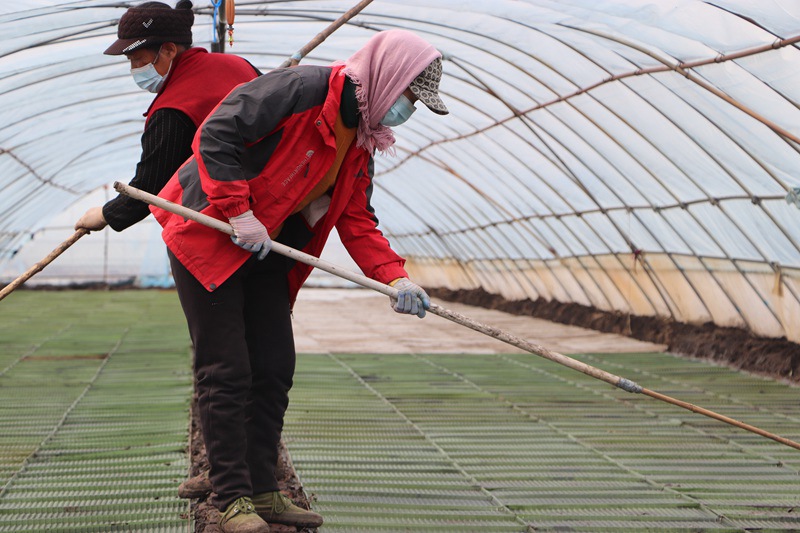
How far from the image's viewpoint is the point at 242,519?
11.7 feet

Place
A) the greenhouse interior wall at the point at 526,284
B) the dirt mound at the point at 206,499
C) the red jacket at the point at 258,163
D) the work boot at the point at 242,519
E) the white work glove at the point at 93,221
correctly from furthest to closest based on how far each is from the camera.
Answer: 1. the greenhouse interior wall at the point at 526,284
2. the dirt mound at the point at 206,499
3. the white work glove at the point at 93,221
4. the work boot at the point at 242,519
5. the red jacket at the point at 258,163

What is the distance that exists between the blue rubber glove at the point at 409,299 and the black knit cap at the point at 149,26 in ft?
4.81

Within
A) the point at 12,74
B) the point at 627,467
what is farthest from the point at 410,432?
the point at 12,74

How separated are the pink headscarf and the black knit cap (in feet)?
2.74

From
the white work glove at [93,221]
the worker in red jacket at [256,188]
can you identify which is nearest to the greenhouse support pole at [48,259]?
the white work glove at [93,221]

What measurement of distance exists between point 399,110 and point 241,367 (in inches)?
48.3

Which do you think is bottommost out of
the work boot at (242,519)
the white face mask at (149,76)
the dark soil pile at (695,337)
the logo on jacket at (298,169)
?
the work boot at (242,519)

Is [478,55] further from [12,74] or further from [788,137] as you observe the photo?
[12,74]

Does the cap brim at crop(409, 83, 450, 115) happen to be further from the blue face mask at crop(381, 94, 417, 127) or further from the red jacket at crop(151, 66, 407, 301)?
the red jacket at crop(151, 66, 407, 301)

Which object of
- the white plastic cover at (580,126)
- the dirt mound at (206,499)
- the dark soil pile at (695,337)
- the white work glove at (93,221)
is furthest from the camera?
the dark soil pile at (695,337)

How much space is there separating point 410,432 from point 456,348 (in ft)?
20.7

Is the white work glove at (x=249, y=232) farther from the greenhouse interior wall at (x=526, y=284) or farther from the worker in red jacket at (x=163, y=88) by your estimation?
the greenhouse interior wall at (x=526, y=284)

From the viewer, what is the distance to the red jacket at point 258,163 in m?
3.41

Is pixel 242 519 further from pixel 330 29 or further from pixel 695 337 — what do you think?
pixel 695 337
